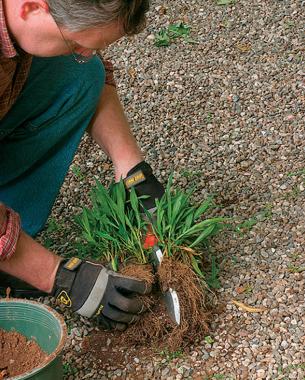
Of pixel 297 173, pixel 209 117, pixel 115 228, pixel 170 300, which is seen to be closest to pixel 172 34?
pixel 209 117

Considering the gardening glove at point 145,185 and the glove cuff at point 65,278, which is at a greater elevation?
the glove cuff at point 65,278

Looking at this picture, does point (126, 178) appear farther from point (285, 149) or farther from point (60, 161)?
point (285, 149)

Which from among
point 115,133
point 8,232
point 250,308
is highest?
point 8,232

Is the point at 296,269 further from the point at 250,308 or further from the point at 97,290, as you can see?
the point at 97,290

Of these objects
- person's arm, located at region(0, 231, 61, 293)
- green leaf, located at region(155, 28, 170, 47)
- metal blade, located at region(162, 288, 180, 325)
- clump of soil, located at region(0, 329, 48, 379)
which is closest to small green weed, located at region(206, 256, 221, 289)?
metal blade, located at region(162, 288, 180, 325)

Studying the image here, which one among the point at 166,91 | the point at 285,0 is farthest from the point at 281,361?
the point at 285,0

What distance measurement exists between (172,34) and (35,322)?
1.91m

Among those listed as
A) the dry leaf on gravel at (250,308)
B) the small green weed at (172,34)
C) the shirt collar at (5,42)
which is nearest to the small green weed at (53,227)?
the dry leaf on gravel at (250,308)

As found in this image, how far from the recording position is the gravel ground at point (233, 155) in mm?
2465

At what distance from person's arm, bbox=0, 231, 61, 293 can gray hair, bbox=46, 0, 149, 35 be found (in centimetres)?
65

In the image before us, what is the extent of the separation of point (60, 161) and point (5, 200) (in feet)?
0.72

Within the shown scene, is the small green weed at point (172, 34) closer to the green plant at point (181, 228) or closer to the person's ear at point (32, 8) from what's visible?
the green plant at point (181, 228)

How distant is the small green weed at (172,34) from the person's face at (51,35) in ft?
5.70

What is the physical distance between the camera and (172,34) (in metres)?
3.91
